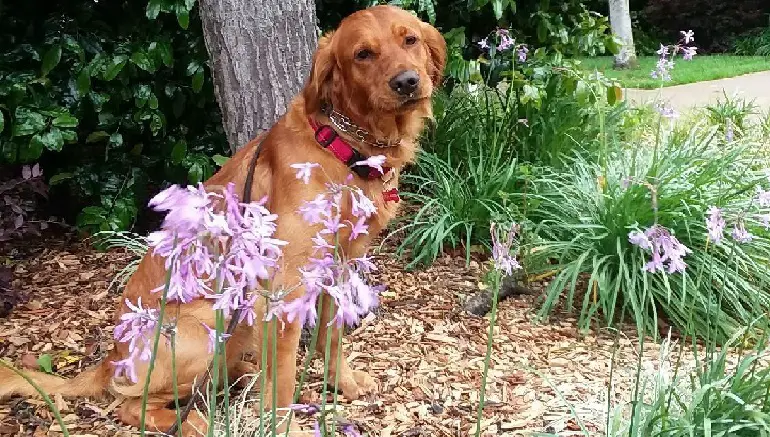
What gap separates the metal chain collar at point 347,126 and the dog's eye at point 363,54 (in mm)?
216

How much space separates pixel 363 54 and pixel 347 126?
0.27 metres

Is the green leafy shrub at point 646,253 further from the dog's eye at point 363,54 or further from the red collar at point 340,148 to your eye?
the dog's eye at point 363,54

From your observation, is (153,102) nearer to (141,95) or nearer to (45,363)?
(141,95)

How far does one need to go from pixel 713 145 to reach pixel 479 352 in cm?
225

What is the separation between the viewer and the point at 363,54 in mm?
2617

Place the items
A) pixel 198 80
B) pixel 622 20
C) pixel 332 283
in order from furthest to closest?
pixel 622 20 < pixel 198 80 < pixel 332 283

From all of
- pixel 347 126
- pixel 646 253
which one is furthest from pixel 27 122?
pixel 646 253

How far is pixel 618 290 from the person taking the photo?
327 centimetres

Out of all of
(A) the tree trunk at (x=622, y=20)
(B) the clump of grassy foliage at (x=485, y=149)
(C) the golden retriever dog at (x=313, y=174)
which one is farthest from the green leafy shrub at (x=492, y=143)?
(A) the tree trunk at (x=622, y=20)

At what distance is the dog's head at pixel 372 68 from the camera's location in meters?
2.55

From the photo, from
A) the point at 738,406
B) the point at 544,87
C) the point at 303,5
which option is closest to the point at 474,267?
the point at 544,87

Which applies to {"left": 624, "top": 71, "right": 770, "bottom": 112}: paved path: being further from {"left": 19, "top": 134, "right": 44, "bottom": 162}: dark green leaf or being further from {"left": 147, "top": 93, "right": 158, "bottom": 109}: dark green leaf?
{"left": 19, "top": 134, "right": 44, "bottom": 162}: dark green leaf

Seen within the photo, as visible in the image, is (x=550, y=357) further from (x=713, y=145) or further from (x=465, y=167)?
(x=713, y=145)

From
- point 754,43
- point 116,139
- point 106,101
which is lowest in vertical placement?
→ point 116,139
